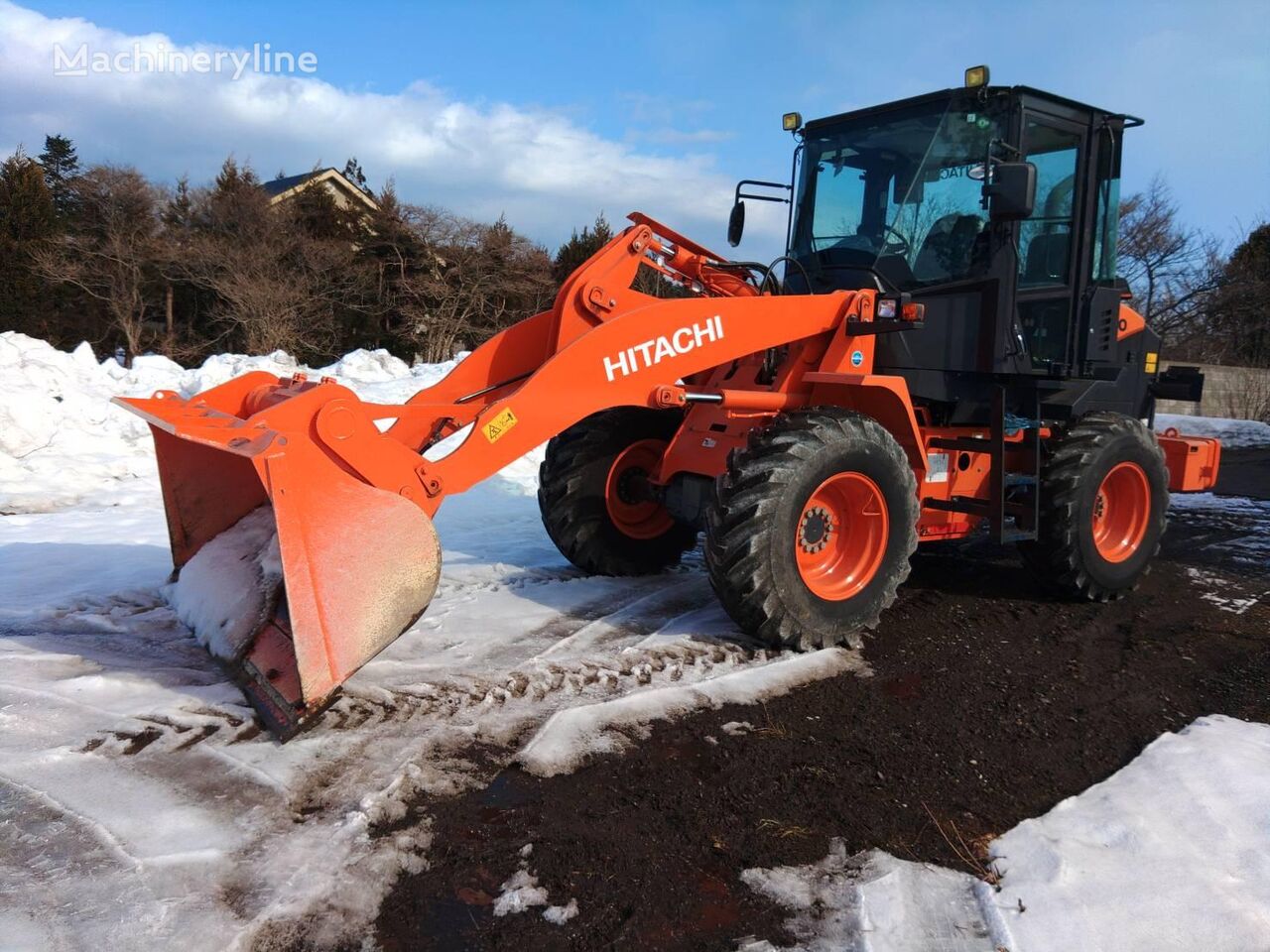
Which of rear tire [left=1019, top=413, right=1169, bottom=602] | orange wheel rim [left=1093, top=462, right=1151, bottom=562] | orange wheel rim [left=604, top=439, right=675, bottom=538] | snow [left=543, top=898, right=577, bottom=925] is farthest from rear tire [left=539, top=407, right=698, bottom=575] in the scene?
snow [left=543, top=898, right=577, bottom=925]

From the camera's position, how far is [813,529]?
4645 millimetres

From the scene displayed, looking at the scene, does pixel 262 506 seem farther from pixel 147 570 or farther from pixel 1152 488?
pixel 1152 488

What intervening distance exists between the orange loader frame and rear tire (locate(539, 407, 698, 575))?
0.74 feet

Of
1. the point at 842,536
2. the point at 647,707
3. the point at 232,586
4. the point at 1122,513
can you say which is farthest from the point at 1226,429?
the point at 232,586

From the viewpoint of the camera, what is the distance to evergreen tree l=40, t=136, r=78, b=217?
21.8 meters

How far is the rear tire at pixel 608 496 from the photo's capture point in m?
5.57

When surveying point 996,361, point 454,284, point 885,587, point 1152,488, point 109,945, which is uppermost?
point 454,284

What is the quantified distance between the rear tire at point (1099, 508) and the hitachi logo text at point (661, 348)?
254 centimetres

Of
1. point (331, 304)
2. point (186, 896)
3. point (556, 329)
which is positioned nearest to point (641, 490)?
point (556, 329)

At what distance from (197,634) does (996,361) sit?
15.0ft

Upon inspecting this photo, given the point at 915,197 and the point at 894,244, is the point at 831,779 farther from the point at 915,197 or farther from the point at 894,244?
the point at 915,197

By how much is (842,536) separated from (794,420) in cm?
79

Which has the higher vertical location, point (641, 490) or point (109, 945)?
point (641, 490)

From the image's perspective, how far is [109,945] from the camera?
2199 mm
